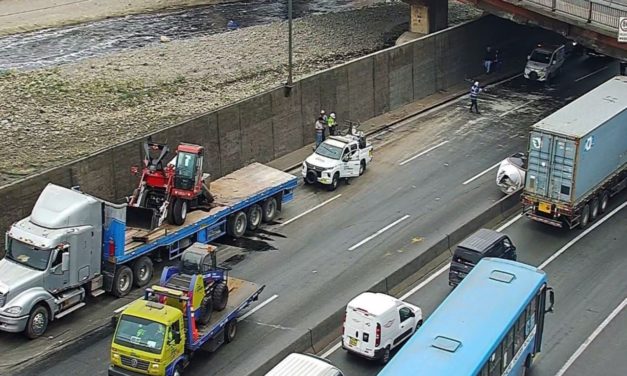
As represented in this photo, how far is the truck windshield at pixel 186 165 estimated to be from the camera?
3284 cm

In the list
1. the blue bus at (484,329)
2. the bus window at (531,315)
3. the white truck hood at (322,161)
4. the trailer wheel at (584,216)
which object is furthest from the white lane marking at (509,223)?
the bus window at (531,315)

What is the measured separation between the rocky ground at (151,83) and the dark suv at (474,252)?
16.7 meters

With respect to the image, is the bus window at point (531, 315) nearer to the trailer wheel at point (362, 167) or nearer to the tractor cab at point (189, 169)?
the tractor cab at point (189, 169)

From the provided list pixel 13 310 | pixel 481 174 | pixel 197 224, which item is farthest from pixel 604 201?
pixel 13 310

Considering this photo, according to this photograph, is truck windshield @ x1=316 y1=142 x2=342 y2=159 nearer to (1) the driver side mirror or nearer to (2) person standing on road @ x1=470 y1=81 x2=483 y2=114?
(2) person standing on road @ x1=470 y1=81 x2=483 y2=114

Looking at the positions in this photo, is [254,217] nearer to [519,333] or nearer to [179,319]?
[179,319]

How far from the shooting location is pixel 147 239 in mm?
30625

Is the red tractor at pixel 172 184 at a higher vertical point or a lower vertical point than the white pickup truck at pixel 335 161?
higher

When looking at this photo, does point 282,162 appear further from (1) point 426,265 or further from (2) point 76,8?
(2) point 76,8

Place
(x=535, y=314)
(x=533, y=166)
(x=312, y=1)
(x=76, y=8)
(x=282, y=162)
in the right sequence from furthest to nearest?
1. (x=312, y=1)
2. (x=76, y=8)
3. (x=282, y=162)
4. (x=533, y=166)
5. (x=535, y=314)

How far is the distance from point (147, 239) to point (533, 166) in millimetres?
14315

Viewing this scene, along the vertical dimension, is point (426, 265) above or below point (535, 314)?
below

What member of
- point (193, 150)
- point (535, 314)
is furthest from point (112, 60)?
point (535, 314)

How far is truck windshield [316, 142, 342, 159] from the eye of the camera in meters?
39.8
